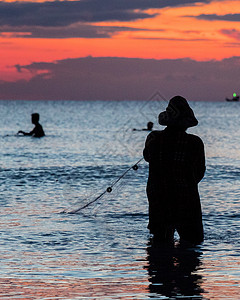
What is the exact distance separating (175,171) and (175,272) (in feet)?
3.79

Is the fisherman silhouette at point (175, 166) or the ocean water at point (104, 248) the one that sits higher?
the fisherman silhouette at point (175, 166)

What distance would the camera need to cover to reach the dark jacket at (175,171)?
7.57 meters

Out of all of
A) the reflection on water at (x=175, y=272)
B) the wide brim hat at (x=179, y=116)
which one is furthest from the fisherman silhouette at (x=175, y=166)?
the reflection on water at (x=175, y=272)

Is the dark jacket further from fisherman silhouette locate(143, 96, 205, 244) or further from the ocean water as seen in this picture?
the ocean water

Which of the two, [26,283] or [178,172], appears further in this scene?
[178,172]

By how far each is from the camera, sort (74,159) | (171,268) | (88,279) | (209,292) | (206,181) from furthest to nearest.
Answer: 1. (74,159)
2. (206,181)
3. (171,268)
4. (88,279)
5. (209,292)

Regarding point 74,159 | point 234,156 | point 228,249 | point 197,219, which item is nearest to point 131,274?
point 197,219


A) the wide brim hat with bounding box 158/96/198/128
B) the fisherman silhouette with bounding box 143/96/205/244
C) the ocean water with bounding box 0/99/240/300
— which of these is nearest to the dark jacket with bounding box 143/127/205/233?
the fisherman silhouette with bounding box 143/96/205/244

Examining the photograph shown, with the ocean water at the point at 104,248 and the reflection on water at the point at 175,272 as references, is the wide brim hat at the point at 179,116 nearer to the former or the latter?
the ocean water at the point at 104,248

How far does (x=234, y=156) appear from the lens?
97.0ft

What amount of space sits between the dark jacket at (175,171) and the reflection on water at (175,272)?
0.58 metres

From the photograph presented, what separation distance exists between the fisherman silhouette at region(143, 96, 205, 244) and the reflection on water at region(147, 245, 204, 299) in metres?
0.51

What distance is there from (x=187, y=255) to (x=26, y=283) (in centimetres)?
228

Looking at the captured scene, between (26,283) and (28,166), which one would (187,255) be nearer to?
(26,283)
